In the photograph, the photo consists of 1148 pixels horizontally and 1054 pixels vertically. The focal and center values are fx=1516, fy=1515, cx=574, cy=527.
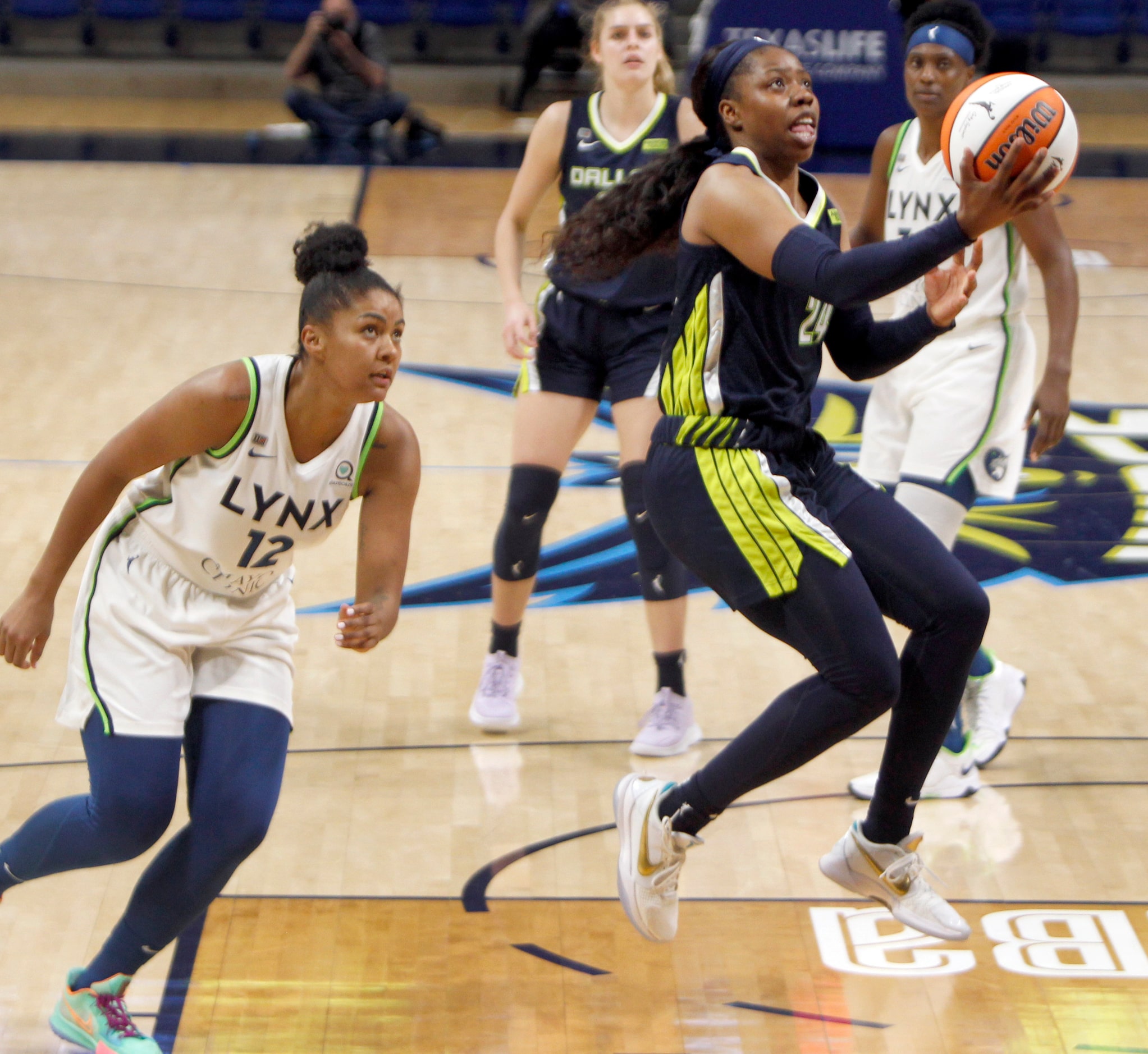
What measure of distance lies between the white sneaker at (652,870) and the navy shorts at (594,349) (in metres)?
1.21

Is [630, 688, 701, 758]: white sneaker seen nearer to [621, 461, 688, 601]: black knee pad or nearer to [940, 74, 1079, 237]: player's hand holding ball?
[621, 461, 688, 601]: black knee pad

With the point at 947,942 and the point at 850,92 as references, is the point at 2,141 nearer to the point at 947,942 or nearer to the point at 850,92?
the point at 850,92

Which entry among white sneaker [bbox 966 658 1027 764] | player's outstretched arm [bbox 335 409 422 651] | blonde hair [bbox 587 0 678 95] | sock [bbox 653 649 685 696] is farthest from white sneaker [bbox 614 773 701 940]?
blonde hair [bbox 587 0 678 95]

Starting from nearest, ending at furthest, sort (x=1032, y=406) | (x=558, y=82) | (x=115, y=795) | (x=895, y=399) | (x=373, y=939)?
(x=115, y=795) → (x=373, y=939) → (x=1032, y=406) → (x=895, y=399) → (x=558, y=82)

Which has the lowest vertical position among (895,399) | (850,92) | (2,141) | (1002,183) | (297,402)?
(2,141)

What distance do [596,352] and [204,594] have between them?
1.42 m

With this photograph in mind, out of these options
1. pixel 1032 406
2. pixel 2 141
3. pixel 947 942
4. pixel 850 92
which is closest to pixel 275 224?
pixel 2 141

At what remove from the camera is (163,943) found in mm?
2500

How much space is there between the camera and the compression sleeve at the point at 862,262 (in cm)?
227

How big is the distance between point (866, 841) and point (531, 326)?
A: 60.7 inches

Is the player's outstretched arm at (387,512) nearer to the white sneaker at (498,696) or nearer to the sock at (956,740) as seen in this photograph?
the white sneaker at (498,696)

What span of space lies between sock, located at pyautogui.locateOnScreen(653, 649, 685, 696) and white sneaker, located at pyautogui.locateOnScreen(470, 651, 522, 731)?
0.38 m

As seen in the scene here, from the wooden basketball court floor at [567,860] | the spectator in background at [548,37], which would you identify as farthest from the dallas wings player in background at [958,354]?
the spectator in background at [548,37]

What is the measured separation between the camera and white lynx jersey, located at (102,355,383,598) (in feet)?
8.30
